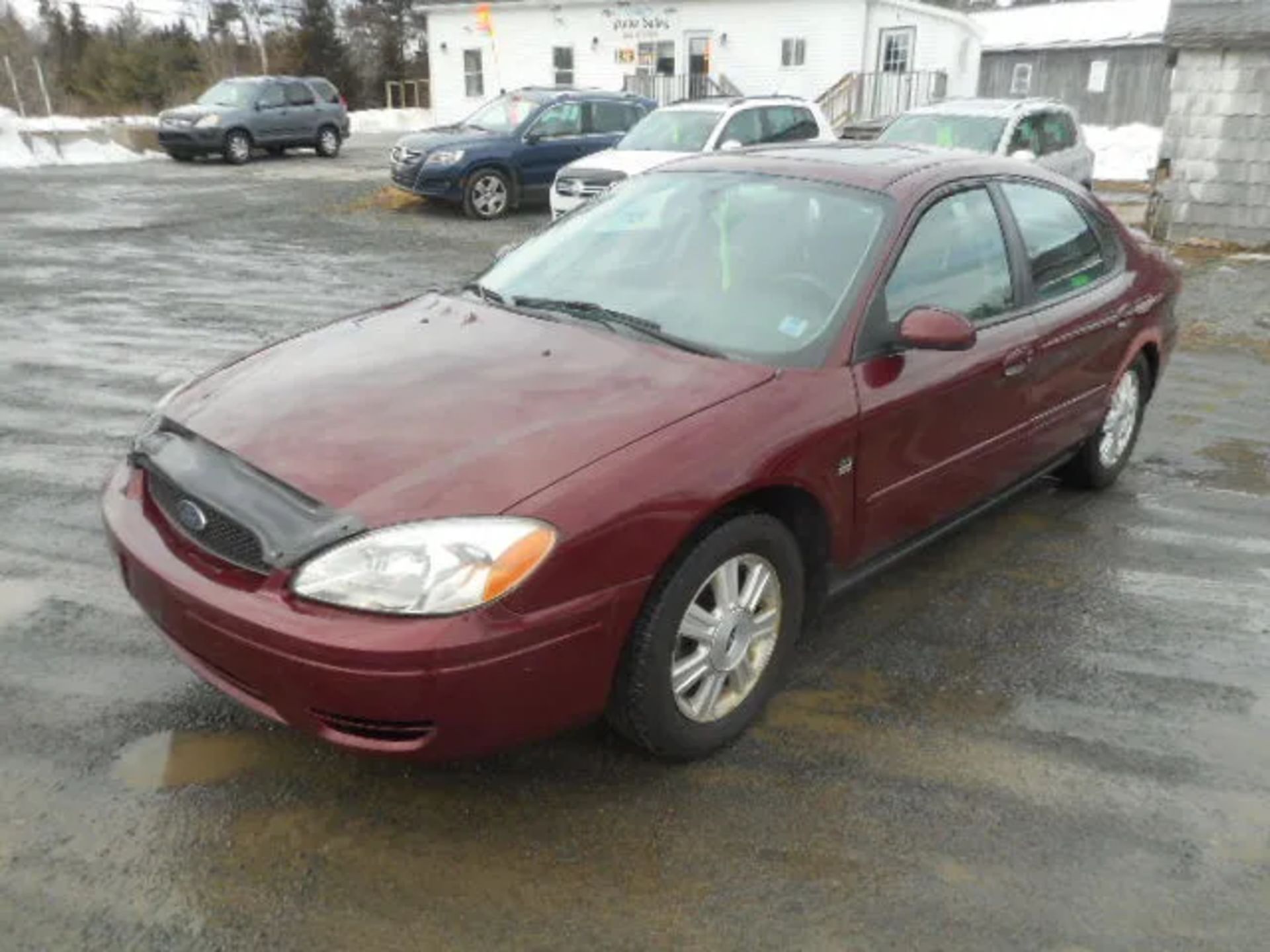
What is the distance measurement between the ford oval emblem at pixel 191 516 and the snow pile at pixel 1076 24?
36.9 meters

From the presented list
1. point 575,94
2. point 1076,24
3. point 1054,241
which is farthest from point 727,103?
point 1076,24

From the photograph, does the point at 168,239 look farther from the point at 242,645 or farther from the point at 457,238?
the point at 242,645

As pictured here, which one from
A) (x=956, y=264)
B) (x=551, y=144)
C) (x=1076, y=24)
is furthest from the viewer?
(x=1076, y=24)

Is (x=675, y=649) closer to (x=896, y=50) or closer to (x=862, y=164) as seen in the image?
(x=862, y=164)

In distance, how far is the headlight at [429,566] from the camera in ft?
7.80

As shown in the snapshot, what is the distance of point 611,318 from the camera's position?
11.2 feet

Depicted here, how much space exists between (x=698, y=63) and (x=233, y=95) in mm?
11793

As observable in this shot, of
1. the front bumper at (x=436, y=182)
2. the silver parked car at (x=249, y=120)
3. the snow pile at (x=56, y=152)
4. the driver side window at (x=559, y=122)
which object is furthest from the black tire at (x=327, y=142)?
the driver side window at (x=559, y=122)

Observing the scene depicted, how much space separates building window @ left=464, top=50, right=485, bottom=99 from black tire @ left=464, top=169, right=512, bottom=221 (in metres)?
17.7

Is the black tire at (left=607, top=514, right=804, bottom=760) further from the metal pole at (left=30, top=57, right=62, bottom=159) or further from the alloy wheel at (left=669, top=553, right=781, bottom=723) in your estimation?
the metal pole at (left=30, top=57, right=62, bottom=159)

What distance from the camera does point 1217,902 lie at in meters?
2.52

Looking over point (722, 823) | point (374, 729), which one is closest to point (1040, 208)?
point (722, 823)

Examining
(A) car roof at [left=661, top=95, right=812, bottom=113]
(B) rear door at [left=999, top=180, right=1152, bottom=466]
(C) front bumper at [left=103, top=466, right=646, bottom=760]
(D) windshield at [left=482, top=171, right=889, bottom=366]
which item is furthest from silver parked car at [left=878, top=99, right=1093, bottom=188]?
(C) front bumper at [left=103, top=466, right=646, bottom=760]

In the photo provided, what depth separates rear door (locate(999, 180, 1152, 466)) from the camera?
161 inches
